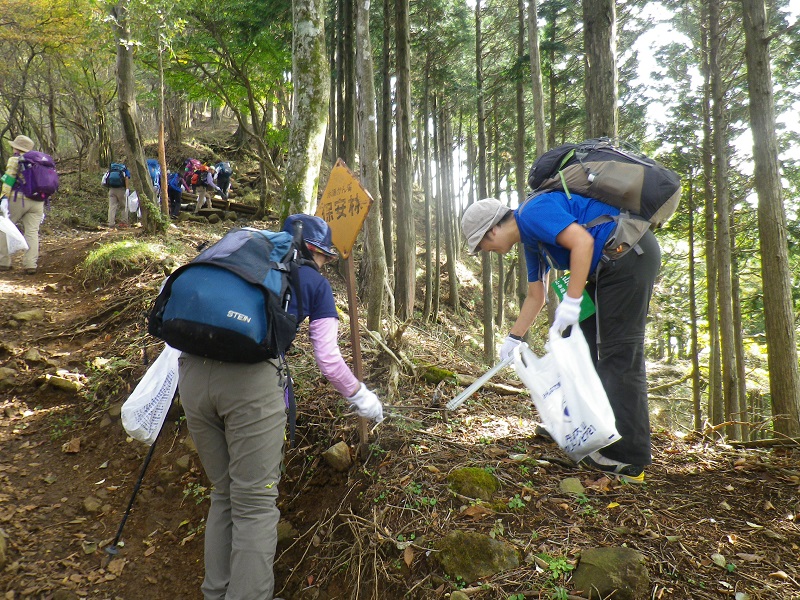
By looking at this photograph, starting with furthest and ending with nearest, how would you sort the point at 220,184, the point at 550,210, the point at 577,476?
the point at 220,184 → the point at 577,476 → the point at 550,210

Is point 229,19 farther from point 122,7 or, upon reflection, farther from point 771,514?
point 771,514

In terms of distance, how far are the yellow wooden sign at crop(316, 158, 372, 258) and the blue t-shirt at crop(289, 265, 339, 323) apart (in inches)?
23.6

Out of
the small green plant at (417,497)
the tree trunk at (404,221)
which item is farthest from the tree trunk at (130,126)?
the small green plant at (417,497)

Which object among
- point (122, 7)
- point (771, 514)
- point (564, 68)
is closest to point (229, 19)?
point (122, 7)

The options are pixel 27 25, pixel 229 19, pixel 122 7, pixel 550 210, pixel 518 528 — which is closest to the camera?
pixel 518 528

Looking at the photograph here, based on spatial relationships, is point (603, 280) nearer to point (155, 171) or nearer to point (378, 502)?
point (378, 502)

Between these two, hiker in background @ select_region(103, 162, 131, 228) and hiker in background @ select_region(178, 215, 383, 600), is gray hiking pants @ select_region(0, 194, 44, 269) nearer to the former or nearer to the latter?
hiker in background @ select_region(103, 162, 131, 228)

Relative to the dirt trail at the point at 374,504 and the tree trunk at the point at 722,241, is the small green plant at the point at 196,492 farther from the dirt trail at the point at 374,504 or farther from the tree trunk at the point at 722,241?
the tree trunk at the point at 722,241

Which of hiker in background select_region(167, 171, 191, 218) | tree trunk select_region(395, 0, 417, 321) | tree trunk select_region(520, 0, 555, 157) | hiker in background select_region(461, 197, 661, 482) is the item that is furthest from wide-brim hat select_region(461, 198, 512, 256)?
hiker in background select_region(167, 171, 191, 218)

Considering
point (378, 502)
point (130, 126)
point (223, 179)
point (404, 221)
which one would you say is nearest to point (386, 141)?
point (404, 221)

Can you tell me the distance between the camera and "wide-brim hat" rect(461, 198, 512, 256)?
9.73 feet

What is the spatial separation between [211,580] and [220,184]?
50.6ft

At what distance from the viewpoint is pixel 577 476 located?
303 centimetres

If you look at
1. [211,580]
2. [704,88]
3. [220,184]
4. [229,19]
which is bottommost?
[211,580]
